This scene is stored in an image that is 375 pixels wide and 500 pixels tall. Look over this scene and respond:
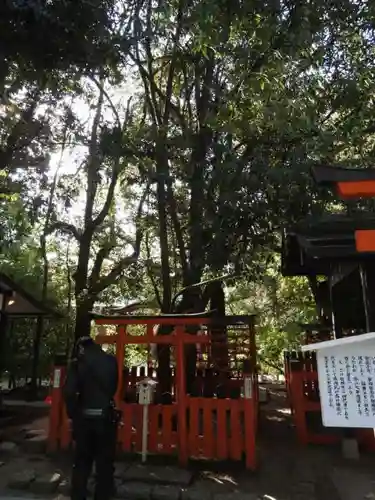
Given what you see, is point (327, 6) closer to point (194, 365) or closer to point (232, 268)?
point (232, 268)

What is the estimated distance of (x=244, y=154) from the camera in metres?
8.34

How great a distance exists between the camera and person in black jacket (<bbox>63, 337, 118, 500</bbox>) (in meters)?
4.95

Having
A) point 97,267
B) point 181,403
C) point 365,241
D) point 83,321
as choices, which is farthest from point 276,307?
point 365,241

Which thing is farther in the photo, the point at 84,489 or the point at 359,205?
the point at 359,205

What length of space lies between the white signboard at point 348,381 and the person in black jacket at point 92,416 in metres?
2.66

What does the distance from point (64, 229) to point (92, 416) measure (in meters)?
7.59

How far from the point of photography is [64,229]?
38.8ft

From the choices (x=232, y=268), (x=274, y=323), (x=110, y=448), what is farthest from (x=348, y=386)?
(x=274, y=323)

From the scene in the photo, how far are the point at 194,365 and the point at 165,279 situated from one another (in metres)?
2.07

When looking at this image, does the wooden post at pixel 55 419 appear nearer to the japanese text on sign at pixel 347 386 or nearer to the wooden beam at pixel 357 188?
the japanese text on sign at pixel 347 386

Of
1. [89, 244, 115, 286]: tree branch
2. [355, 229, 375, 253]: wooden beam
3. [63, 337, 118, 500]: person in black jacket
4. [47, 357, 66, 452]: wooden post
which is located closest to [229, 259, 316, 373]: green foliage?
[89, 244, 115, 286]: tree branch

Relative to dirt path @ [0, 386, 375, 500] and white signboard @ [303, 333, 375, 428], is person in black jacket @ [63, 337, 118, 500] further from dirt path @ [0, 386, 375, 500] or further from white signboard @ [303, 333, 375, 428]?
white signboard @ [303, 333, 375, 428]

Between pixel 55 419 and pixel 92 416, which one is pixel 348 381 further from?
pixel 55 419

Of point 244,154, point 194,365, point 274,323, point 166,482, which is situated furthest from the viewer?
point 274,323
